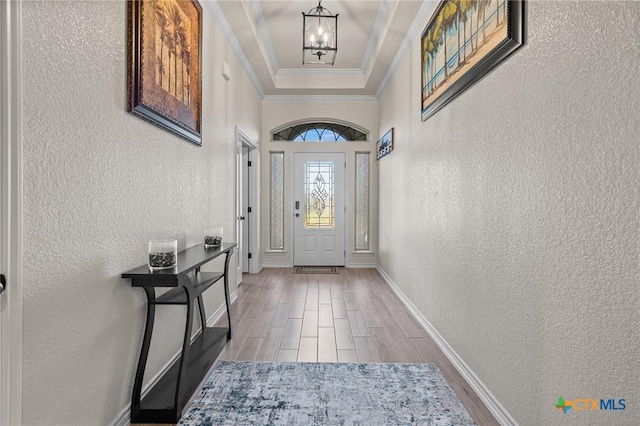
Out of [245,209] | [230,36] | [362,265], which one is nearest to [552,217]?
[230,36]

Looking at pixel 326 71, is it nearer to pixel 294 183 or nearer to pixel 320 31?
pixel 294 183

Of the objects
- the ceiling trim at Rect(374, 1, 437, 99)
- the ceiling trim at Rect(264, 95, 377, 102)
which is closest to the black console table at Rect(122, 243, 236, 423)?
the ceiling trim at Rect(374, 1, 437, 99)

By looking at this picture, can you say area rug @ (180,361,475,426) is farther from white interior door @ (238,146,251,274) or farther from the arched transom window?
the arched transom window

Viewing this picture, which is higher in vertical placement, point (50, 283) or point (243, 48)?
point (243, 48)

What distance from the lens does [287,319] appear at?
3.26 m

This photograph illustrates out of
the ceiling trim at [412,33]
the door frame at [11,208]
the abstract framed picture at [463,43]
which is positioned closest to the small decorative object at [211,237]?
the door frame at [11,208]

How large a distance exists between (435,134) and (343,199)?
3.08m

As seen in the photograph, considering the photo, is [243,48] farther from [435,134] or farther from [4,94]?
[4,94]

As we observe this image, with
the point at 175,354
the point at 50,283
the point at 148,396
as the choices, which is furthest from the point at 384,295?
the point at 50,283

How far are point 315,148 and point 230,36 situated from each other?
2.51 metres

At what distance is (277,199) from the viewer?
5.79 meters

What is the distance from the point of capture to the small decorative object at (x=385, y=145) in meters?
4.55

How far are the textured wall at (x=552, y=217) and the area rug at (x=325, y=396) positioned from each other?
32cm

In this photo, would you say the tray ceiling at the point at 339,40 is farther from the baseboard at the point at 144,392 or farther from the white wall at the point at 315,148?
the baseboard at the point at 144,392
